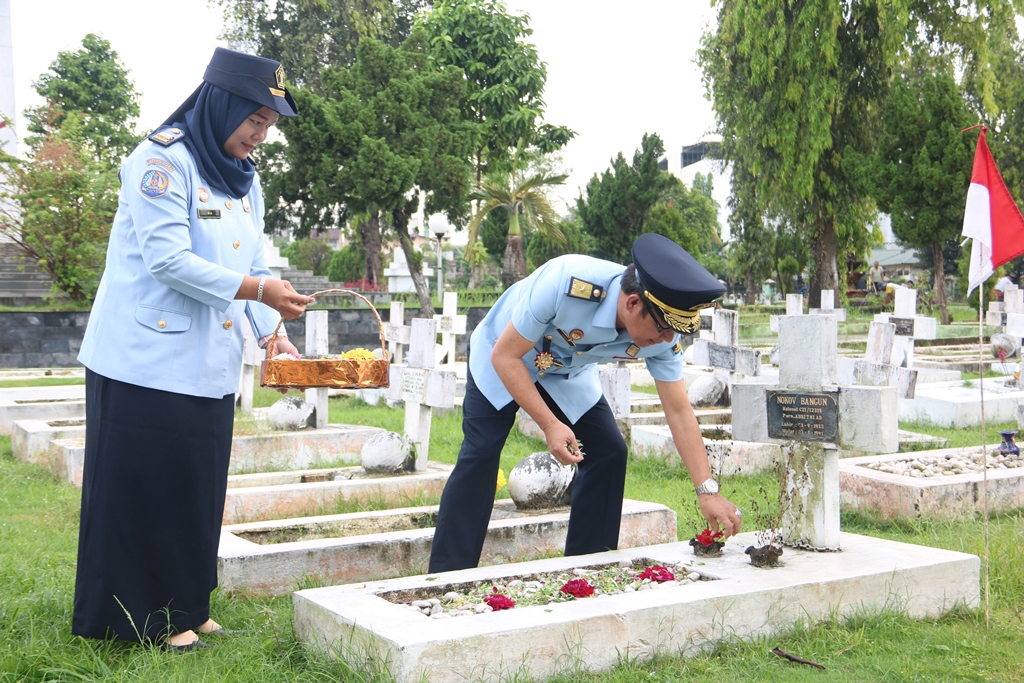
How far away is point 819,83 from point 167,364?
1853cm

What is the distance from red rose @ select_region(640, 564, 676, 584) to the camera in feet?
11.5

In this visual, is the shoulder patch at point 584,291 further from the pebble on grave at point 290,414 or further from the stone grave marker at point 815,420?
the pebble on grave at point 290,414

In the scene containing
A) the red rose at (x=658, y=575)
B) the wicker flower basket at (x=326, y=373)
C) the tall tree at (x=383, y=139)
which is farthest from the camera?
the tall tree at (x=383, y=139)

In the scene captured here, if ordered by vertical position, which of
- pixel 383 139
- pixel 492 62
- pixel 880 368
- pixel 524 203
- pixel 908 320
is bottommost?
pixel 880 368

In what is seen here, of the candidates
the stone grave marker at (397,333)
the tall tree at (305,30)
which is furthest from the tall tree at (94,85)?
the stone grave marker at (397,333)

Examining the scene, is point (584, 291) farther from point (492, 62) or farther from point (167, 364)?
point (492, 62)

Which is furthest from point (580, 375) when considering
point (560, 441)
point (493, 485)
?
point (560, 441)

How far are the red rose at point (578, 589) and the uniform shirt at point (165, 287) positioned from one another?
1343 millimetres

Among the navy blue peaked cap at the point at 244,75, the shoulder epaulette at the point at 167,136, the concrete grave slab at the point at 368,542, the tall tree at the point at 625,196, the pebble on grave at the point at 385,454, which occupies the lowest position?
the concrete grave slab at the point at 368,542

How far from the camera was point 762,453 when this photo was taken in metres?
6.85

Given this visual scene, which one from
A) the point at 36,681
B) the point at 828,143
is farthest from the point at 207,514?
the point at 828,143

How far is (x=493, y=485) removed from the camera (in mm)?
3791

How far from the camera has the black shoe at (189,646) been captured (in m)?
3.14

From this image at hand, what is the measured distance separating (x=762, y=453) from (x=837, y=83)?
49.2 ft
